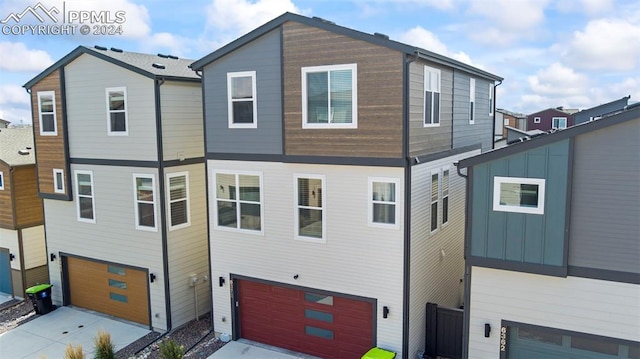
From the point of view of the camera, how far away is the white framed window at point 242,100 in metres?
11.7

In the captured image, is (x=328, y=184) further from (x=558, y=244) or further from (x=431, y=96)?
(x=558, y=244)

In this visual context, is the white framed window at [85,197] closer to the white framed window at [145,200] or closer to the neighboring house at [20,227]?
the white framed window at [145,200]

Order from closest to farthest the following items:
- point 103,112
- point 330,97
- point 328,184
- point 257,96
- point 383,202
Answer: point 383,202
point 330,97
point 328,184
point 257,96
point 103,112

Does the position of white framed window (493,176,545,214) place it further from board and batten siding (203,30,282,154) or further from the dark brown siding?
board and batten siding (203,30,282,154)

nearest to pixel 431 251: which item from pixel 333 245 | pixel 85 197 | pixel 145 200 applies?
pixel 333 245

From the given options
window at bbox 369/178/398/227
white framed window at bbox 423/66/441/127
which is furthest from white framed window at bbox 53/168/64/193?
white framed window at bbox 423/66/441/127

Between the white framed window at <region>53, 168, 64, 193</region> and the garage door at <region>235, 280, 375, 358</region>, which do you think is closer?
the garage door at <region>235, 280, 375, 358</region>

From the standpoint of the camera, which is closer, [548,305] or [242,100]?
[548,305]

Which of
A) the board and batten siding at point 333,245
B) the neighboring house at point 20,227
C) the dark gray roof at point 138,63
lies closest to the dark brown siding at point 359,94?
the board and batten siding at point 333,245

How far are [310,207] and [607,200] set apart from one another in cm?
607

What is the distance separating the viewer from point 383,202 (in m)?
10.5

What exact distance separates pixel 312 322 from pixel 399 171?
4472mm

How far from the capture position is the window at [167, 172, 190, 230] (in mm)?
13586

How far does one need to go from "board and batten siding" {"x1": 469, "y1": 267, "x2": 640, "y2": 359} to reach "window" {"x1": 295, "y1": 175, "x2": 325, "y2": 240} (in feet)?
12.2
